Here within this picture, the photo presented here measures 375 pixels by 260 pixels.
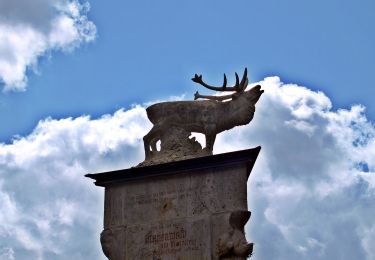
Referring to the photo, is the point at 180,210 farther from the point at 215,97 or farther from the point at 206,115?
the point at 215,97

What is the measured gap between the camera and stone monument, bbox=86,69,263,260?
14461 millimetres

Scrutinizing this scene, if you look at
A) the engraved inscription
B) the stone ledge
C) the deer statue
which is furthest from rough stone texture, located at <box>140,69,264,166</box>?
the engraved inscription

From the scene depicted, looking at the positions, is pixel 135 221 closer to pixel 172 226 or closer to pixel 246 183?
pixel 172 226

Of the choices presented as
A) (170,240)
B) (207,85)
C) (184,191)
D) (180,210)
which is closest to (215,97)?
(207,85)

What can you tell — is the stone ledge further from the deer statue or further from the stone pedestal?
the deer statue

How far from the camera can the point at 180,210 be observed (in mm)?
14891

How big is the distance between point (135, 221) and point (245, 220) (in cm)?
246

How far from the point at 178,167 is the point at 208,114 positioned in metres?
1.63

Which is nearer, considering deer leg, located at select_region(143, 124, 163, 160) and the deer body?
the deer body

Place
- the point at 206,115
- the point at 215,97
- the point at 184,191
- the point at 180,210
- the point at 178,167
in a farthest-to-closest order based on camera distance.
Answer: the point at 215,97, the point at 206,115, the point at 178,167, the point at 184,191, the point at 180,210

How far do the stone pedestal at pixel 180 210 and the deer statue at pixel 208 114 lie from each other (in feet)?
3.18

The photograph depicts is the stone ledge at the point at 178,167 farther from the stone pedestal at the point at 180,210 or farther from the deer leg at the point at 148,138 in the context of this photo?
the deer leg at the point at 148,138

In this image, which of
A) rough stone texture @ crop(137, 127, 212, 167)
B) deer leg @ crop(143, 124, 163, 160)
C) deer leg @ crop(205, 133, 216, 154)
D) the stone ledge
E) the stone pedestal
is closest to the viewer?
the stone pedestal

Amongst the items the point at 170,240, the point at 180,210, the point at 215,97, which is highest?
the point at 215,97
